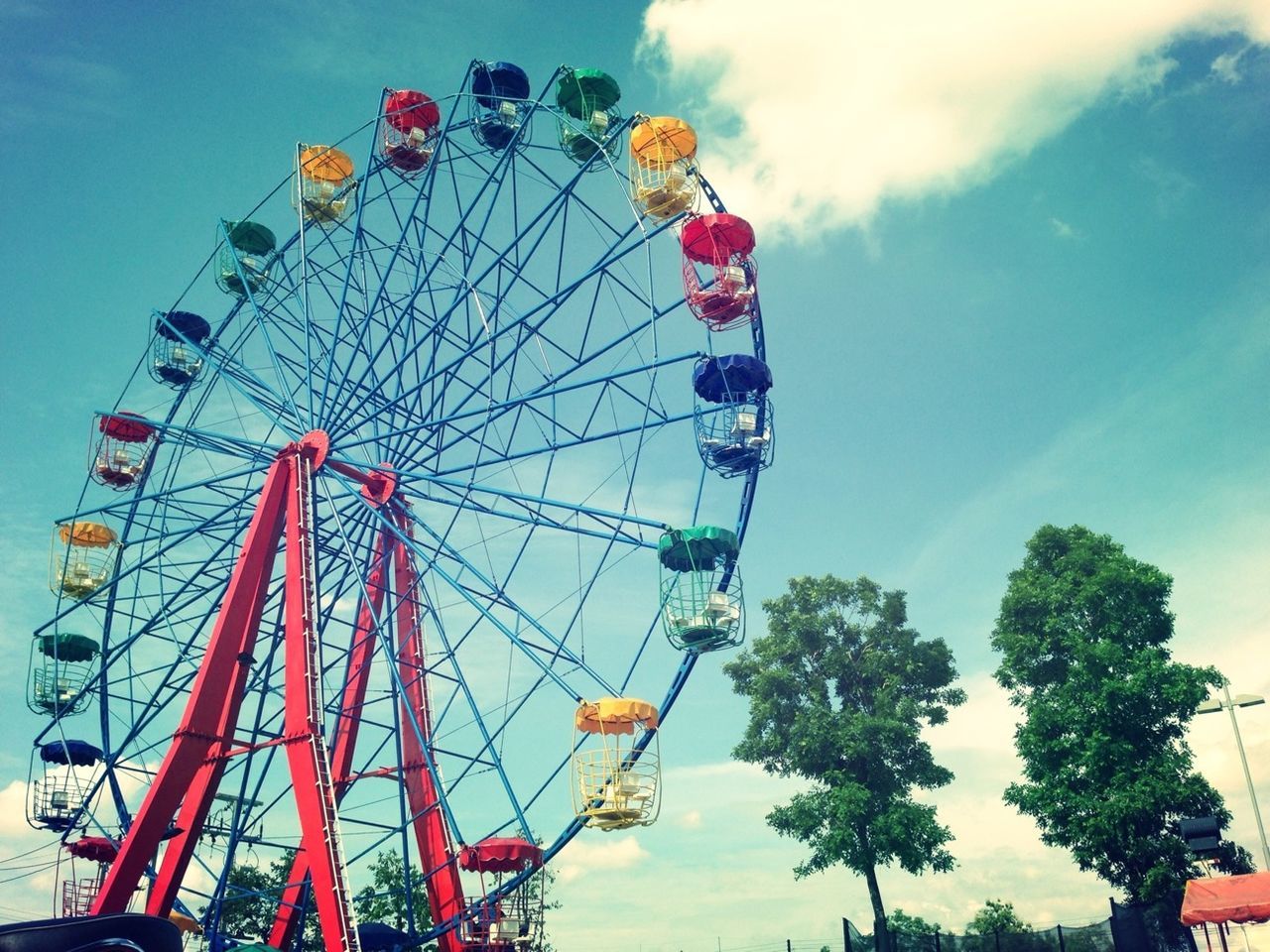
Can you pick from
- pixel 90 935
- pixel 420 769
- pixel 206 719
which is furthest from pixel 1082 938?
pixel 90 935

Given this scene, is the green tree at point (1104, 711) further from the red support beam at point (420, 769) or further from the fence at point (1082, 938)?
the red support beam at point (420, 769)

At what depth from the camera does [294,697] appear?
57.9 ft

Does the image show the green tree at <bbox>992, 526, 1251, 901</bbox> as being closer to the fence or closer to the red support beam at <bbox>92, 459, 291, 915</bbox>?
the fence

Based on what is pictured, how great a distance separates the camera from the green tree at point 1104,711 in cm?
2469

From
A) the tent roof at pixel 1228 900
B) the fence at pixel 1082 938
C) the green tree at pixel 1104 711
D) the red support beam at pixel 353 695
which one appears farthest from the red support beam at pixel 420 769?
the green tree at pixel 1104 711

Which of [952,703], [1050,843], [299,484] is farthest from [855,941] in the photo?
[299,484]

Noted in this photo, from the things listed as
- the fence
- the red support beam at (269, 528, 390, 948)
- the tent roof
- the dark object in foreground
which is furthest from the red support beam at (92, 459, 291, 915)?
the tent roof

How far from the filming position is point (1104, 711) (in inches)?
1012

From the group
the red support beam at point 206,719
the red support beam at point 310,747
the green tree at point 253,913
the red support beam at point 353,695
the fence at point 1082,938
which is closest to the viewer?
the red support beam at point 310,747

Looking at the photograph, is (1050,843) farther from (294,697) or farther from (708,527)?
(294,697)

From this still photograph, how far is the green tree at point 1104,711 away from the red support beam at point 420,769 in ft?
47.3

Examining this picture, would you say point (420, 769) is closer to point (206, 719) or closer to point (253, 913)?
point (206, 719)

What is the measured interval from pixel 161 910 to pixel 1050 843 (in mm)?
20151

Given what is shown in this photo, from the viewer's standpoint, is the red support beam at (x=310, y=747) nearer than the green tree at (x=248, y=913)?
Yes
